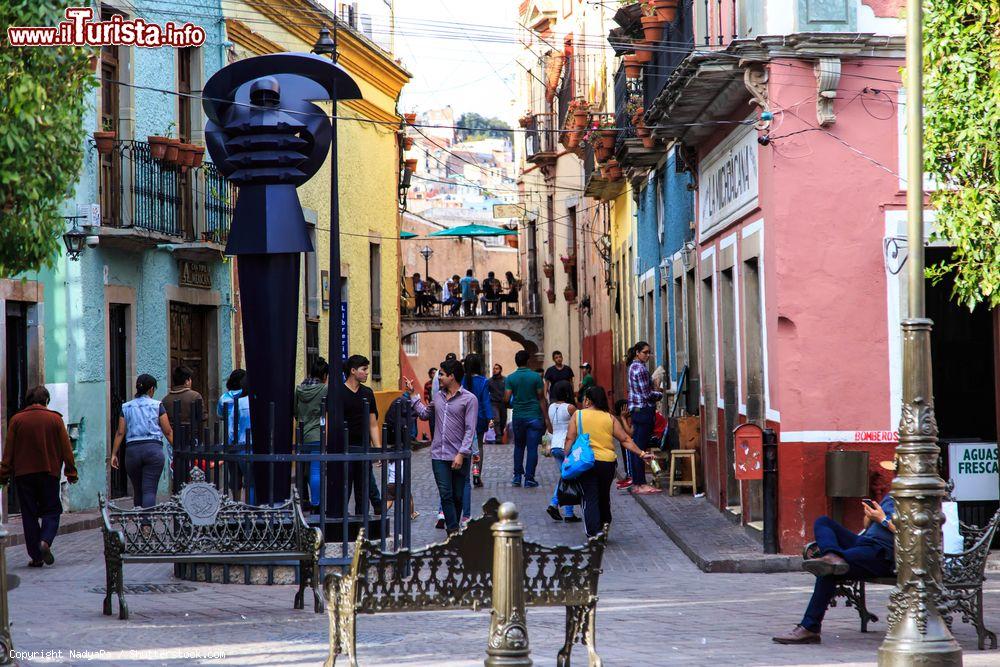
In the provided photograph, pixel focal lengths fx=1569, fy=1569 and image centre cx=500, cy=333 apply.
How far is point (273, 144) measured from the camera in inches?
490

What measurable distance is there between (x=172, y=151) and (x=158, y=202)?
705mm

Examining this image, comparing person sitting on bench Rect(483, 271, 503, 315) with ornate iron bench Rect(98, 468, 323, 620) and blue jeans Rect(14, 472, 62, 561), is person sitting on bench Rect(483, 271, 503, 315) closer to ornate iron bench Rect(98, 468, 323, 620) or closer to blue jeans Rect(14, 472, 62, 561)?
blue jeans Rect(14, 472, 62, 561)

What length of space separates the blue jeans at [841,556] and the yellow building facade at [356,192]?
16711mm

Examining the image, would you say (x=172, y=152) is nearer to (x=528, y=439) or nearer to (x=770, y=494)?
(x=528, y=439)

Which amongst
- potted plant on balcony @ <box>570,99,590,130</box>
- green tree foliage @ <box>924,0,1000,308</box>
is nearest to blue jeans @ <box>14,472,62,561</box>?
green tree foliage @ <box>924,0,1000,308</box>

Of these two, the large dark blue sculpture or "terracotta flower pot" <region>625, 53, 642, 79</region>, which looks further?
"terracotta flower pot" <region>625, 53, 642, 79</region>

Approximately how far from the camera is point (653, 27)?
20.2m

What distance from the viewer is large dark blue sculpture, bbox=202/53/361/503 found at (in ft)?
40.6

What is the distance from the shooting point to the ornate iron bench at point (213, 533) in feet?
34.4

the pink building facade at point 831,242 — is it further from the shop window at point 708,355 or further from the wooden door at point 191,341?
the wooden door at point 191,341

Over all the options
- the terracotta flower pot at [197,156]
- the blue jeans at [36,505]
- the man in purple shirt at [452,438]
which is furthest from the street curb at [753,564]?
the terracotta flower pot at [197,156]

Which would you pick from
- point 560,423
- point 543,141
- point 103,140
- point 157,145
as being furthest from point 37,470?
point 543,141

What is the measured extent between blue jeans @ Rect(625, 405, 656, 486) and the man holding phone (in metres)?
11.1
